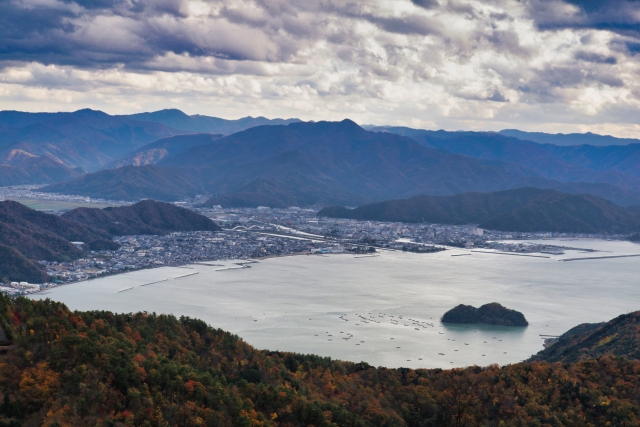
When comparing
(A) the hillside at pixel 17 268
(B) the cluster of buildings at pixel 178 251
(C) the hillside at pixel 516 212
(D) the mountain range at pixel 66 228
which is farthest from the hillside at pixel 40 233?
(C) the hillside at pixel 516 212

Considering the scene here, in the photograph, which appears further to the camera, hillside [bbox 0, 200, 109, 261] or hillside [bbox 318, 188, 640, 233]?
hillside [bbox 318, 188, 640, 233]

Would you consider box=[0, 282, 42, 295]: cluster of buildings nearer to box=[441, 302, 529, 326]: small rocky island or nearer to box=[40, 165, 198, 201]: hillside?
box=[441, 302, 529, 326]: small rocky island

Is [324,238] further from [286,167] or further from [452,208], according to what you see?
[286,167]

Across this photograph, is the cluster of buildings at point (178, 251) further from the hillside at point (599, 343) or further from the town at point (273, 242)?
the hillside at point (599, 343)

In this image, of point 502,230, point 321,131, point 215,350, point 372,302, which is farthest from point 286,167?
point 215,350

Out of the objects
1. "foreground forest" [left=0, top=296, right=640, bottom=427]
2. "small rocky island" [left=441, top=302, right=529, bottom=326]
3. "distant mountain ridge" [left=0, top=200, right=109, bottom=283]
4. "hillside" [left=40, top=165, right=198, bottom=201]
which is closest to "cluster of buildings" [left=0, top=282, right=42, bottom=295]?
"distant mountain ridge" [left=0, top=200, right=109, bottom=283]

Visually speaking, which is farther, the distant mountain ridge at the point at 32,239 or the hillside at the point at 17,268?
the distant mountain ridge at the point at 32,239
